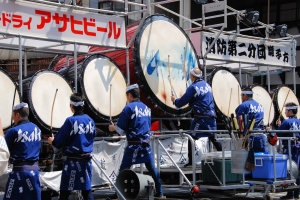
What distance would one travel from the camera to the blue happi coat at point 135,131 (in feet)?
27.0

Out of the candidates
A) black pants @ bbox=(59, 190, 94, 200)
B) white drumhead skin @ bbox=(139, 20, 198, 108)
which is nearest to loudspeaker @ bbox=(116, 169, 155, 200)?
black pants @ bbox=(59, 190, 94, 200)

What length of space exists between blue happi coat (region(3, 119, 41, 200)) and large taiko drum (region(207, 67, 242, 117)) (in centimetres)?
A: 587

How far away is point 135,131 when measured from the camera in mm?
8227

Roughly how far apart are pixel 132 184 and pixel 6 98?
233 cm

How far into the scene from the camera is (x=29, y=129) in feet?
22.4

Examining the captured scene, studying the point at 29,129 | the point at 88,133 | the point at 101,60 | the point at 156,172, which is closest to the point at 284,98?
the point at 101,60

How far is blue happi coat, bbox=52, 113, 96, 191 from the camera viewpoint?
24.5 ft

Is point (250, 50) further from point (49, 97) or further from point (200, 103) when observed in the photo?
point (49, 97)

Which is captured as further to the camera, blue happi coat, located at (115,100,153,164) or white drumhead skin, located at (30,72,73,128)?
white drumhead skin, located at (30,72,73,128)

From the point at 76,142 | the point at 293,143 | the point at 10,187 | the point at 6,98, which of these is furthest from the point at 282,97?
the point at 10,187

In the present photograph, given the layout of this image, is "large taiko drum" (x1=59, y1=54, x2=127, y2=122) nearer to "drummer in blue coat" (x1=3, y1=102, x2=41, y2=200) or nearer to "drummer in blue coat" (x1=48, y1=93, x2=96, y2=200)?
"drummer in blue coat" (x1=48, y1=93, x2=96, y2=200)

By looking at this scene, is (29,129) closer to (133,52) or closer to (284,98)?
(133,52)

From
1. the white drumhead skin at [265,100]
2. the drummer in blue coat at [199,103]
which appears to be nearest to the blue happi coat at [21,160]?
the drummer in blue coat at [199,103]

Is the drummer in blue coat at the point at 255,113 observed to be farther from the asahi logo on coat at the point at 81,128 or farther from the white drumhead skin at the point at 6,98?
the white drumhead skin at the point at 6,98
